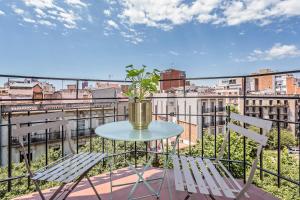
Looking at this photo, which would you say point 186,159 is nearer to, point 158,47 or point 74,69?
point 74,69

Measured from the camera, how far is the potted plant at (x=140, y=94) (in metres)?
1.87

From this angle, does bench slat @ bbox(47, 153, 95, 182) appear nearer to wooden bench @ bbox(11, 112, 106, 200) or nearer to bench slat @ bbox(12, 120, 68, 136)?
wooden bench @ bbox(11, 112, 106, 200)

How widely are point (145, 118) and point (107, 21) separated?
31611 millimetres

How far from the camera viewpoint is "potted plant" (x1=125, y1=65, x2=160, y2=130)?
1.87 meters

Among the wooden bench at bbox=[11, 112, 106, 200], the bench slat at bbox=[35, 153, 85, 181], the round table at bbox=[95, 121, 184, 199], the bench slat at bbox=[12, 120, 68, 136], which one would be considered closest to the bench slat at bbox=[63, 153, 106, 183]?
the wooden bench at bbox=[11, 112, 106, 200]

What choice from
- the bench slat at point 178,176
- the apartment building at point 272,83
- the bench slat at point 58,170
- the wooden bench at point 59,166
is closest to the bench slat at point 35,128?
the wooden bench at point 59,166

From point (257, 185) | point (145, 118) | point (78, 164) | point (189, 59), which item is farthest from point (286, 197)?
point (189, 59)

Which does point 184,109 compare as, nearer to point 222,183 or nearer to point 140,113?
point 140,113

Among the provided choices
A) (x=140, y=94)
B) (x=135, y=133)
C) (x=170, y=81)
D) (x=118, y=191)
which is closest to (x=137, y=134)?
(x=135, y=133)

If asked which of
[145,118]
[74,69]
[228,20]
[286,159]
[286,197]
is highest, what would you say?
[228,20]

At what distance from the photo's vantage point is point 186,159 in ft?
6.53

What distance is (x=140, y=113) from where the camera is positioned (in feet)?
6.11

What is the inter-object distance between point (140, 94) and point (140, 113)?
17 centimetres

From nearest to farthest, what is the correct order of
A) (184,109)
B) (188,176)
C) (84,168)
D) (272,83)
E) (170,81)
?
(188,176), (84,168), (170,81), (184,109), (272,83)
